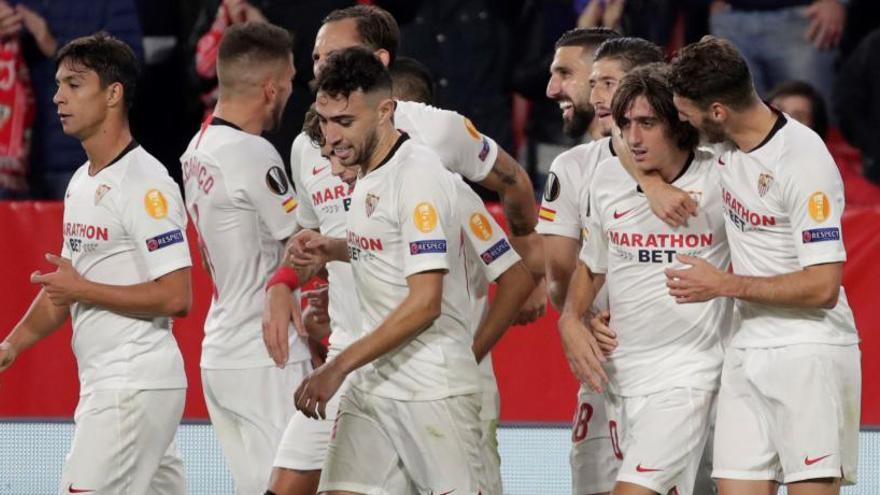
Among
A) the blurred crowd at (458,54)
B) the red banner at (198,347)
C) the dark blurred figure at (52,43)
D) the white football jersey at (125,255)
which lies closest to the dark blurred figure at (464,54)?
the blurred crowd at (458,54)

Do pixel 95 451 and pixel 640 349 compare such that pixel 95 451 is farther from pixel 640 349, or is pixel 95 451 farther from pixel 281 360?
pixel 640 349

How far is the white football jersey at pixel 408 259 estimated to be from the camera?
4.98 meters

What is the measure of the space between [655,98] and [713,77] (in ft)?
0.84

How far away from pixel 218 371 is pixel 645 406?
1.67 meters

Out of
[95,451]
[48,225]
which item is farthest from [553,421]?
[95,451]

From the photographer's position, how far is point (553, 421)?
8.09 metres

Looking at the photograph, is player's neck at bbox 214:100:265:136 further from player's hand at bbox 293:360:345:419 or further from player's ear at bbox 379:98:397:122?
player's hand at bbox 293:360:345:419

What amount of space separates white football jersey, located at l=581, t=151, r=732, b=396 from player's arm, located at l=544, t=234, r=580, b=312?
0.47 meters

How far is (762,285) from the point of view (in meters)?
5.05

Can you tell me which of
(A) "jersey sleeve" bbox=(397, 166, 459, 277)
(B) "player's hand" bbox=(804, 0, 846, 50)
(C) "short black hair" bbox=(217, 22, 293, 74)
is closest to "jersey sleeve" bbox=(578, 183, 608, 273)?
(A) "jersey sleeve" bbox=(397, 166, 459, 277)

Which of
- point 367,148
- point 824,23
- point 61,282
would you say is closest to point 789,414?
point 367,148

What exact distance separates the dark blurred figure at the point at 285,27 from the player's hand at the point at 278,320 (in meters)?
3.24

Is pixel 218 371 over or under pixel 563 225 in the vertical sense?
under

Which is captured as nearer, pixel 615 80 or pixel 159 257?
pixel 159 257
